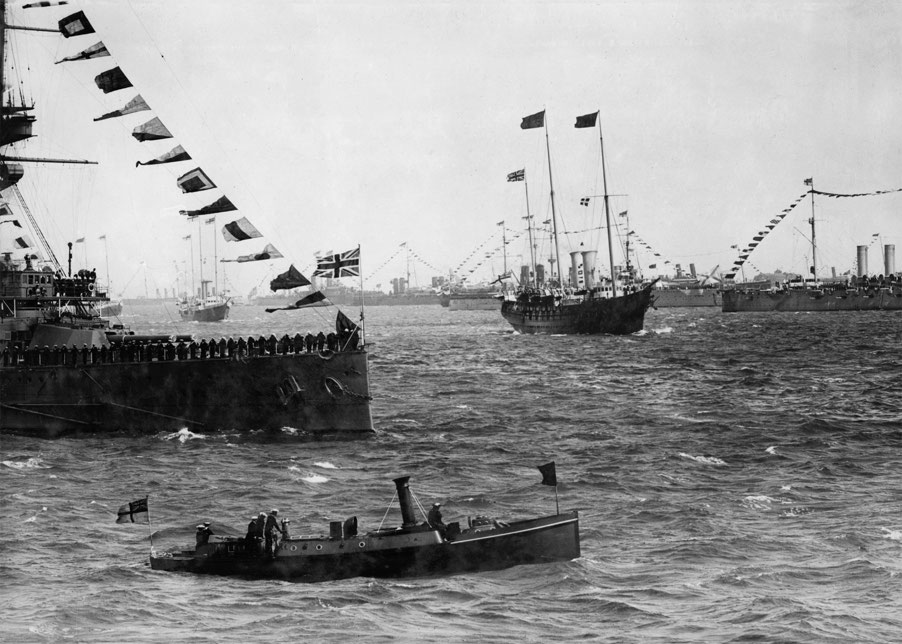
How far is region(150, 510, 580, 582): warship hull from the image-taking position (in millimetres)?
20578

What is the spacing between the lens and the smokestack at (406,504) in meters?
20.8

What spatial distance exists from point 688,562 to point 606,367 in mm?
46975

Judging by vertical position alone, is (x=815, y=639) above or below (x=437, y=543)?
below

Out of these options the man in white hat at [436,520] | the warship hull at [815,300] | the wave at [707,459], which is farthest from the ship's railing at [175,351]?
the warship hull at [815,300]

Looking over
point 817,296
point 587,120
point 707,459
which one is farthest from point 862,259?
point 707,459

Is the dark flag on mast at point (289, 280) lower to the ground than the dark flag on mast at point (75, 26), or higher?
lower

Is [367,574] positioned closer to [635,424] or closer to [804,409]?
[635,424]

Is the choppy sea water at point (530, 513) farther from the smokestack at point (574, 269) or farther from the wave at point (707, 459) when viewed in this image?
the smokestack at point (574, 269)

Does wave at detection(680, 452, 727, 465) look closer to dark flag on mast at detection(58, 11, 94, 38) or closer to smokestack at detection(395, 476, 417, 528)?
smokestack at detection(395, 476, 417, 528)

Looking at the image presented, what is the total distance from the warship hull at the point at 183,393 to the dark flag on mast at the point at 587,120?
58.1 meters

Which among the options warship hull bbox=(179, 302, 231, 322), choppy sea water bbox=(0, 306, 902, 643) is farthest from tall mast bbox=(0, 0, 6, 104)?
warship hull bbox=(179, 302, 231, 322)

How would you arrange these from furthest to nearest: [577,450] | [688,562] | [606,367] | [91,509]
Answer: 1. [606,367]
2. [577,450]
3. [91,509]
4. [688,562]

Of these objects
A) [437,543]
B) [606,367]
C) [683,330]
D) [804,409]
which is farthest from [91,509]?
[683,330]

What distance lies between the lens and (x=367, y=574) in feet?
68.1
